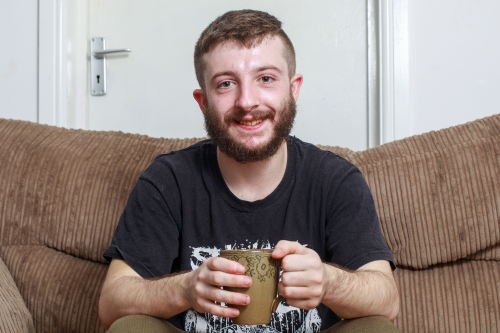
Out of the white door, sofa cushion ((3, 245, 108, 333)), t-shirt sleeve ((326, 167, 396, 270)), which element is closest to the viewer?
t-shirt sleeve ((326, 167, 396, 270))

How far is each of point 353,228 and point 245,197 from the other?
262mm

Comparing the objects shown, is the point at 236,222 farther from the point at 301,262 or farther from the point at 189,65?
the point at 189,65

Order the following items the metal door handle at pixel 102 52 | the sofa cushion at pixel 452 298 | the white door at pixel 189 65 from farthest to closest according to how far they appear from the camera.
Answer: the metal door handle at pixel 102 52
the white door at pixel 189 65
the sofa cushion at pixel 452 298

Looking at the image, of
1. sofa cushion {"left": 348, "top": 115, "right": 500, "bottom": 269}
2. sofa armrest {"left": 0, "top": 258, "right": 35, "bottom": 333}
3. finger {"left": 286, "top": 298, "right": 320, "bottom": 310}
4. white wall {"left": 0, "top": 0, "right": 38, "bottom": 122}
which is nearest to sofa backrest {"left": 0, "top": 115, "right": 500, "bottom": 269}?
sofa cushion {"left": 348, "top": 115, "right": 500, "bottom": 269}

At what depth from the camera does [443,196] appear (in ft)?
3.84

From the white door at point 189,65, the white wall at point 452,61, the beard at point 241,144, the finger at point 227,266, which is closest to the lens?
the finger at point 227,266

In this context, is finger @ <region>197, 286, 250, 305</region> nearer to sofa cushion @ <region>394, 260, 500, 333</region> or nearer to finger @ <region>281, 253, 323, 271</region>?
finger @ <region>281, 253, 323, 271</region>

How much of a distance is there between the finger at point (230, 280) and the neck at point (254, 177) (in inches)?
16.1

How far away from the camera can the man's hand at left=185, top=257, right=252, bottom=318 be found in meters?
0.64

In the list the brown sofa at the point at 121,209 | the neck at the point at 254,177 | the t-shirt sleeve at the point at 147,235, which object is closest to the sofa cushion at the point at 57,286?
the brown sofa at the point at 121,209

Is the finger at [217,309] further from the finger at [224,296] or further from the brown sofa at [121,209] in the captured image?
the brown sofa at [121,209]

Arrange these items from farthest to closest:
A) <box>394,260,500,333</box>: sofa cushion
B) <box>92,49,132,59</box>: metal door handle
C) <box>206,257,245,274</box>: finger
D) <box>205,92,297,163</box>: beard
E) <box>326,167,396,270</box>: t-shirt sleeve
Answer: <box>92,49,132,59</box>: metal door handle → <box>394,260,500,333</box>: sofa cushion → <box>205,92,297,163</box>: beard → <box>326,167,396,270</box>: t-shirt sleeve → <box>206,257,245,274</box>: finger

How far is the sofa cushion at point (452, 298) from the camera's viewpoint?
1130 millimetres

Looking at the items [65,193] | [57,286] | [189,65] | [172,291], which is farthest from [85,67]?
[172,291]
